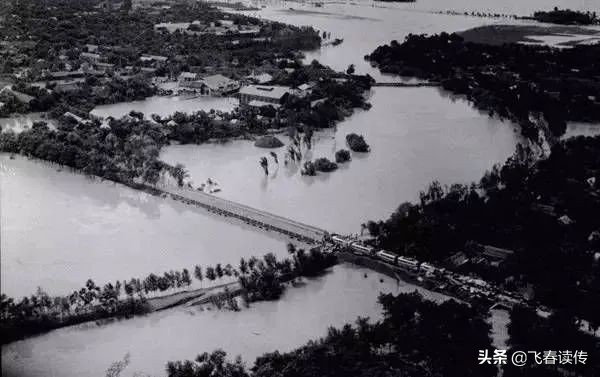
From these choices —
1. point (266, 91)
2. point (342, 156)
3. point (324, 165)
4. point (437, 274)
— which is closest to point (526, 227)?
point (437, 274)

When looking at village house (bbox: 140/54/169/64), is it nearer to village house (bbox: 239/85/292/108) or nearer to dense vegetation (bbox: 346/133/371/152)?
village house (bbox: 239/85/292/108)

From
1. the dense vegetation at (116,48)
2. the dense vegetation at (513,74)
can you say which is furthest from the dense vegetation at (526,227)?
the dense vegetation at (116,48)

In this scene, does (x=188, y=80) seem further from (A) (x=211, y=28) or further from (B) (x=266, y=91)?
(A) (x=211, y=28)

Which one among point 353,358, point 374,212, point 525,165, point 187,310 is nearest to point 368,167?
point 374,212

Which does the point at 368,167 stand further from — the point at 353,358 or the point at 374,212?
the point at 353,358

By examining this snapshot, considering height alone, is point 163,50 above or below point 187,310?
above

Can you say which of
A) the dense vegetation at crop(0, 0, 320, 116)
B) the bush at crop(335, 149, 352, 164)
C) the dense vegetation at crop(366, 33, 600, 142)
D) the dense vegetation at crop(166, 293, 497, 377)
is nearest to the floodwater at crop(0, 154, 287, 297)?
the dense vegetation at crop(166, 293, 497, 377)

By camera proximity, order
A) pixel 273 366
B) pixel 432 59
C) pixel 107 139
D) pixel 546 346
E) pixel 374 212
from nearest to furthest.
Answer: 1. pixel 273 366
2. pixel 546 346
3. pixel 374 212
4. pixel 107 139
5. pixel 432 59
